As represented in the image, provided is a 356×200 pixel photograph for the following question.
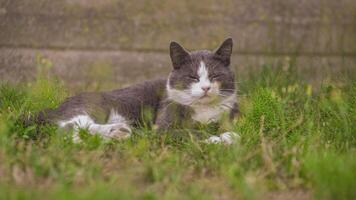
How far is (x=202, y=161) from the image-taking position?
307 cm

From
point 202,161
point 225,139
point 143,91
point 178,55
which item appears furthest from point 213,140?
point 143,91

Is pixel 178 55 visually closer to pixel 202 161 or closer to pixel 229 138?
pixel 229 138

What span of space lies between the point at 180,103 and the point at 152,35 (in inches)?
66.7

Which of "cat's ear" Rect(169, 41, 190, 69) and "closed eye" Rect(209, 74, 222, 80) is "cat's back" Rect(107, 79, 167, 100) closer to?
"cat's ear" Rect(169, 41, 190, 69)

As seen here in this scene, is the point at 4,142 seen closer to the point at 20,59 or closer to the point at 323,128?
the point at 323,128

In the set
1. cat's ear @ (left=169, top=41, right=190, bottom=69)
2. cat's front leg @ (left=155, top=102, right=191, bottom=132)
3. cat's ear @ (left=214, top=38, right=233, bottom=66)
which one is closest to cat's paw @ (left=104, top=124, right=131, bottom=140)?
cat's front leg @ (left=155, top=102, right=191, bottom=132)

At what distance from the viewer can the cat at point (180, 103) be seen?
3.85 m

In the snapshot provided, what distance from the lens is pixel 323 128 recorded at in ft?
11.6

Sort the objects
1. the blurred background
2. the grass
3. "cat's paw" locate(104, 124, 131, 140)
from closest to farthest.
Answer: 1. the grass
2. "cat's paw" locate(104, 124, 131, 140)
3. the blurred background

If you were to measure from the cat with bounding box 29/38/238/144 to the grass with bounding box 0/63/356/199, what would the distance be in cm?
20

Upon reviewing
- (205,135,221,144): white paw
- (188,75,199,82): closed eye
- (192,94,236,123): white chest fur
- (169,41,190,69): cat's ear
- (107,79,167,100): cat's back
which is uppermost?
(169,41,190,69): cat's ear

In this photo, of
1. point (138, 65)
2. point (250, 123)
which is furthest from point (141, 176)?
point (138, 65)

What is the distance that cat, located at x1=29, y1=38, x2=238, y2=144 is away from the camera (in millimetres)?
3846

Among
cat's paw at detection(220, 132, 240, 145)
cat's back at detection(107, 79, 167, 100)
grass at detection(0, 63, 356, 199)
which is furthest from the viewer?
cat's back at detection(107, 79, 167, 100)
